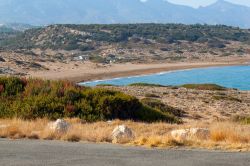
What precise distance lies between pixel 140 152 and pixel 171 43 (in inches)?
5029

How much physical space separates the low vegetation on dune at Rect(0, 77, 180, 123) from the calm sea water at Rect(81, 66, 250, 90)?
4152 cm

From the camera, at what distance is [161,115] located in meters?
19.9

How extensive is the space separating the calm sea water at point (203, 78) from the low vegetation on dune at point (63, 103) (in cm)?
4152

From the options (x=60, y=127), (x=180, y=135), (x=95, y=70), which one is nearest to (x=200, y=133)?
(x=180, y=135)

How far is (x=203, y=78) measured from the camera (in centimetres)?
7794

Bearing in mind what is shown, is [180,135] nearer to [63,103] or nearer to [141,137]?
[141,137]

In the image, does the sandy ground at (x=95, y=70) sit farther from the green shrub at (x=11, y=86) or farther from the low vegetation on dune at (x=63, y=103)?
the low vegetation on dune at (x=63, y=103)

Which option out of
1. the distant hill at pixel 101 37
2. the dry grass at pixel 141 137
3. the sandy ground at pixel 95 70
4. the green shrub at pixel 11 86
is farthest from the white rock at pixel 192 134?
the distant hill at pixel 101 37

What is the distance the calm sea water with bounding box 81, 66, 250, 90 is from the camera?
69812mm

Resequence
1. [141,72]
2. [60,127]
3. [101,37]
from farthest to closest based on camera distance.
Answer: [101,37] < [141,72] < [60,127]

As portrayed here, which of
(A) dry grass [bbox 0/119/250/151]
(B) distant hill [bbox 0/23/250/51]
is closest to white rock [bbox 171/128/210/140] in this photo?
(A) dry grass [bbox 0/119/250/151]

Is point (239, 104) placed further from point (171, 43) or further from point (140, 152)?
point (171, 43)

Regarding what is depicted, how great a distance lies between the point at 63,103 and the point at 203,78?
6211 centimetres

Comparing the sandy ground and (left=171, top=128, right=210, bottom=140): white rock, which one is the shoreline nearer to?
the sandy ground
